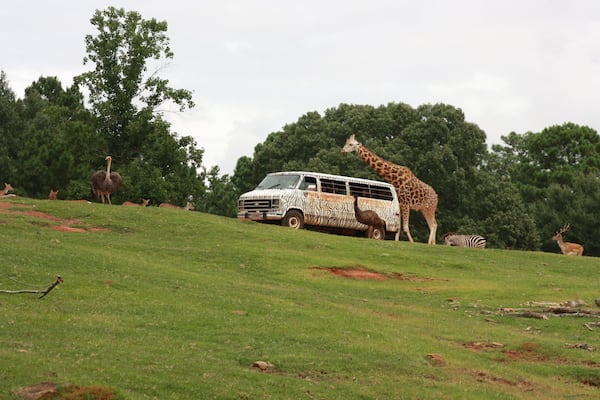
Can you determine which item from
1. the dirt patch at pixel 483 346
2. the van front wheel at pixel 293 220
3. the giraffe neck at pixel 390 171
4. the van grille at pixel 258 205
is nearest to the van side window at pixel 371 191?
the van front wheel at pixel 293 220

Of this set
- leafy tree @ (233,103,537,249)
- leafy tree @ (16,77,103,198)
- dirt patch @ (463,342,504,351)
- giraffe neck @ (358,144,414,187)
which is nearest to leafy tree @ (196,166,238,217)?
leafy tree @ (233,103,537,249)

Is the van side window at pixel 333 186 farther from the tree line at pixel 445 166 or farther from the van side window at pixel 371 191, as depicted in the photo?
the tree line at pixel 445 166

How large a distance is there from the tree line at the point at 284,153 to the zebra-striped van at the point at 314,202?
13.0 m

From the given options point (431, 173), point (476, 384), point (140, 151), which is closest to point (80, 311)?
point (476, 384)

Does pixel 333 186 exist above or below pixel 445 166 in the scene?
below

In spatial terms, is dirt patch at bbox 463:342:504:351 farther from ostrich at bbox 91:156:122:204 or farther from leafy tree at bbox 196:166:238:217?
leafy tree at bbox 196:166:238:217

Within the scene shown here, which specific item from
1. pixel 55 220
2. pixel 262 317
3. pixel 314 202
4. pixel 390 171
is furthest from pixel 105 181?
pixel 262 317

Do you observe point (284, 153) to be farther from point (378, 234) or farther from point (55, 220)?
point (55, 220)

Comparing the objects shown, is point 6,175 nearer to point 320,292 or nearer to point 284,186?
point 284,186

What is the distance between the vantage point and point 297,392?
1370 centimetres

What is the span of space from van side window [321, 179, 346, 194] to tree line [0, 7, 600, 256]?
A: 44.6 ft

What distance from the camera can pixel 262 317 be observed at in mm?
18938

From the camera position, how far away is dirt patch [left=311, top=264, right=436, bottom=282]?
28.1 m

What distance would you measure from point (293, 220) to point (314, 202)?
1077mm
